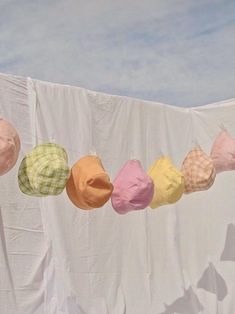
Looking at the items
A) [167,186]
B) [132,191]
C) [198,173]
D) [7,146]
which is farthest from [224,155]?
[7,146]

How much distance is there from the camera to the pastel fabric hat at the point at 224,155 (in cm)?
299

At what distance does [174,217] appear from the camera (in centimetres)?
353

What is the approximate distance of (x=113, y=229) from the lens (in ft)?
10.6

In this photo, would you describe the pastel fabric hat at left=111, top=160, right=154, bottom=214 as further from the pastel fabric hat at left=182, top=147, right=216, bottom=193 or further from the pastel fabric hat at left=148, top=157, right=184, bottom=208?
the pastel fabric hat at left=182, top=147, right=216, bottom=193

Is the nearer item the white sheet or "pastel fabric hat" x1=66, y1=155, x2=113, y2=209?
"pastel fabric hat" x1=66, y1=155, x2=113, y2=209

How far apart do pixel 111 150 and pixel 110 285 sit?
743mm

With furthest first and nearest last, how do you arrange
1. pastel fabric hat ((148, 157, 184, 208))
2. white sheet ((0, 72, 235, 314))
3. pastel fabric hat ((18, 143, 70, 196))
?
white sheet ((0, 72, 235, 314))
pastel fabric hat ((148, 157, 184, 208))
pastel fabric hat ((18, 143, 70, 196))

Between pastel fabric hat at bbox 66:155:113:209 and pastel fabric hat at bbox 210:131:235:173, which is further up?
pastel fabric hat at bbox 210:131:235:173

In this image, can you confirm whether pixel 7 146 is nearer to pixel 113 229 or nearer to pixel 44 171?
pixel 44 171

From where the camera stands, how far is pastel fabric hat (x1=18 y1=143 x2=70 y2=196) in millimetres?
2373

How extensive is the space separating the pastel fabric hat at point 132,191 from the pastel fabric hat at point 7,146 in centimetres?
54

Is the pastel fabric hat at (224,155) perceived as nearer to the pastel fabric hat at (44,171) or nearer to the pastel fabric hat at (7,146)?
the pastel fabric hat at (44,171)

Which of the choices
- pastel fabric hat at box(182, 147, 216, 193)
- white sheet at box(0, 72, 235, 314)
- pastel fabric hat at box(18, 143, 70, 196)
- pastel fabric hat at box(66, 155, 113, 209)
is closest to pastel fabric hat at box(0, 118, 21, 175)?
pastel fabric hat at box(18, 143, 70, 196)

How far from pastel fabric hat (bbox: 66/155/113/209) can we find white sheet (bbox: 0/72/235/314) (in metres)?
0.45
